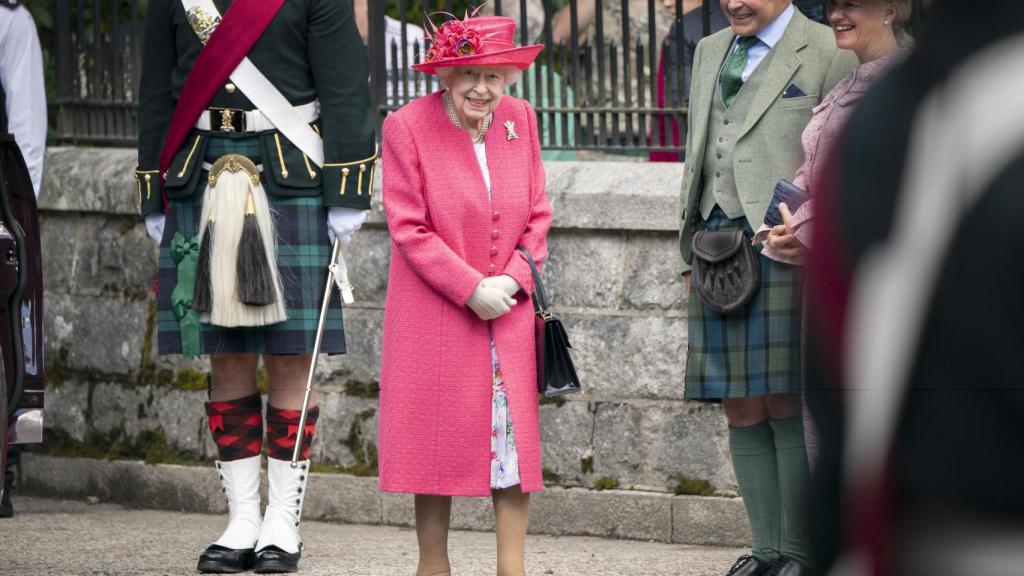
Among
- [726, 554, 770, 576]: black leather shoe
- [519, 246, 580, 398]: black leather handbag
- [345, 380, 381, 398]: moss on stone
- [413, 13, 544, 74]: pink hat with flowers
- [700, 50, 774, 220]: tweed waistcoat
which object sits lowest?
[726, 554, 770, 576]: black leather shoe

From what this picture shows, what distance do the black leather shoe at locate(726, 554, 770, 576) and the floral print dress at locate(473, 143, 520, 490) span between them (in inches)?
29.3

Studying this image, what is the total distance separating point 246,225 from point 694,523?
6.16ft

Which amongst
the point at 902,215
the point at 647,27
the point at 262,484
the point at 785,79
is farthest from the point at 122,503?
the point at 902,215

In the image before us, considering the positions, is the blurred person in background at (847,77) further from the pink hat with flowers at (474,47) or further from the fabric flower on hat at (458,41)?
the fabric flower on hat at (458,41)

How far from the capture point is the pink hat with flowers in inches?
186

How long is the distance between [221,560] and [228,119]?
1.36 m

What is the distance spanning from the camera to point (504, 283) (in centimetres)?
476

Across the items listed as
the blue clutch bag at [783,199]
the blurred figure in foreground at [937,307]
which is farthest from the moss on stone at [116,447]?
the blurred figure in foreground at [937,307]

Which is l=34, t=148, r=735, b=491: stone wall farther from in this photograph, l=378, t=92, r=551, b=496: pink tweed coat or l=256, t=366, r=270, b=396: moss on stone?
l=378, t=92, r=551, b=496: pink tweed coat

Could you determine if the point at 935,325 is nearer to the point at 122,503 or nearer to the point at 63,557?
the point at 63,557

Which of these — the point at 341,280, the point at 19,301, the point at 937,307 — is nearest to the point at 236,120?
the point at 341,280

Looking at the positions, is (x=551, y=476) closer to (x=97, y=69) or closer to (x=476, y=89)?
(x=476, y=89)

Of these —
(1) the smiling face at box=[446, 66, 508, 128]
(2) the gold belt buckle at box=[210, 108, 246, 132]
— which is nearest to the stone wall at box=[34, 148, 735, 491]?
(2) the gold belt buckle at box=[210, 108, 246, 132]

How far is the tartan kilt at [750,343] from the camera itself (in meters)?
4.91
